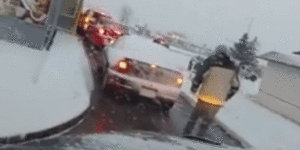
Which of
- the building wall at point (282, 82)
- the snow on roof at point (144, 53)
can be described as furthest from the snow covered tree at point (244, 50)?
the snow on roof at point (144, 53)

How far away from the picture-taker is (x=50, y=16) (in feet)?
35.5

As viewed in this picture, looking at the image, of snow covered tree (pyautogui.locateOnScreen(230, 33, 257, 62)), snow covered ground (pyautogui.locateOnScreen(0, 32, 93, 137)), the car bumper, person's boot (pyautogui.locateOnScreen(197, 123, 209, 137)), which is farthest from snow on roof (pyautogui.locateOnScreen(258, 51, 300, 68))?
snow covered ground (pyautogui.locateOnScreen(0, 32, 93, 137))

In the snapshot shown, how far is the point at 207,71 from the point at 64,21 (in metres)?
12.5

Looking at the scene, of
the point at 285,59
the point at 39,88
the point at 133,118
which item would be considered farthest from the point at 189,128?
the point at 285,59

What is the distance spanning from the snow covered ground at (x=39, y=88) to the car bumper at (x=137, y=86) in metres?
0.84

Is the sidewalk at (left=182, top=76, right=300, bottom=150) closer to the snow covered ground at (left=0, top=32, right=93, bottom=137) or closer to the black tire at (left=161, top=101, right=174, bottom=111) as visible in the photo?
the black tire at (left=161, top=101, right=174, bottom=111)

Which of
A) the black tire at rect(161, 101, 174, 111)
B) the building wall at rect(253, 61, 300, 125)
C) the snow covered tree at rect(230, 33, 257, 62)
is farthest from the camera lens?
the snow covered tree at rect(230, 33, 257, 62)

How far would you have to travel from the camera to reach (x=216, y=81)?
7.05 m

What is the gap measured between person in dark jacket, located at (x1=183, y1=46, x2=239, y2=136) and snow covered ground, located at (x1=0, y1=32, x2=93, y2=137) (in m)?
2.78

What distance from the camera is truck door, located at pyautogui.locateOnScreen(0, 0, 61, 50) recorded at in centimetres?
1022

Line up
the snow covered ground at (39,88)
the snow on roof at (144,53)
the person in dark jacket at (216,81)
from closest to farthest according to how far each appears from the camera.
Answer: the snow covered ground at (39,88), the person in dark jacket at (216,81), the snow on roof at (144,53)

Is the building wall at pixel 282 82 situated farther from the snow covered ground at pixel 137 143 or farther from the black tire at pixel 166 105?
the snow covered ground at pixel 137 143

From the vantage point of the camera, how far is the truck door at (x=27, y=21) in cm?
1022

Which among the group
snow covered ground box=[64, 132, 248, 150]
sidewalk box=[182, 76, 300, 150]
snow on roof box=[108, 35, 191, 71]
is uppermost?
snow on roof box=[108, 35, 191, 71]
